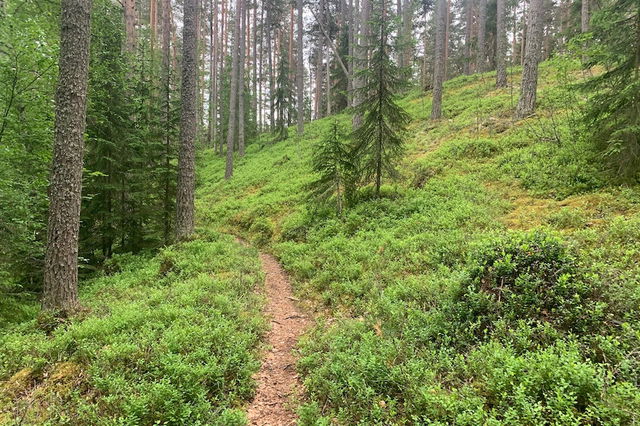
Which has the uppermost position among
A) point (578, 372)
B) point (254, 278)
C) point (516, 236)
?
point (516, 236)

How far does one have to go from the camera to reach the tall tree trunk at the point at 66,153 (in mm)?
6168

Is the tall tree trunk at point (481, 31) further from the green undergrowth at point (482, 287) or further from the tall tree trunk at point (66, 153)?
the tall tree trunk at point (66, 153)

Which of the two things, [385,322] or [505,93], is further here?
[505,93]

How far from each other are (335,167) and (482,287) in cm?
731

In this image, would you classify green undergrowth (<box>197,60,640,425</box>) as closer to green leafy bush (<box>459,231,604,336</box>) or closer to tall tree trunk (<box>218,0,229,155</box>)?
green leafy bush (<box>459,231,604,336</box>)

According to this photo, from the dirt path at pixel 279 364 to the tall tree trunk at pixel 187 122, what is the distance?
4.37 m

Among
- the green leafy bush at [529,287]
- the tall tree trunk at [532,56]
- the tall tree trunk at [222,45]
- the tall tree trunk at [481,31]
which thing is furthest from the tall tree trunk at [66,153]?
the tall tree trunk at [222,45]

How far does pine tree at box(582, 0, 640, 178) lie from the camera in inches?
286

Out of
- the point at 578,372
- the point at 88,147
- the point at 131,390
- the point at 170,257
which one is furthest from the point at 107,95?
the point at 578,372

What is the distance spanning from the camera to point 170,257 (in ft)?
31.7

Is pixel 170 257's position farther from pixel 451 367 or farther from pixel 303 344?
pixel 451 367

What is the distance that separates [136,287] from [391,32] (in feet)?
35.3

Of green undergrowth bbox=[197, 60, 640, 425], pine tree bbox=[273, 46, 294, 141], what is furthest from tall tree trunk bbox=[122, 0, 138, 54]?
pine tree bbox=[273, 46, 294, 141]

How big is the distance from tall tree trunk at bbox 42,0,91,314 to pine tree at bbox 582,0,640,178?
37.1 ft
